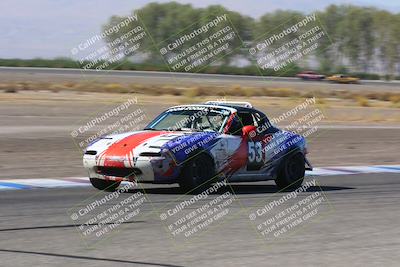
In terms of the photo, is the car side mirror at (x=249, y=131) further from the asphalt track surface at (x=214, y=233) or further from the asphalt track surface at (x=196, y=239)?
the asphalt track surface at (x=196, y=239)

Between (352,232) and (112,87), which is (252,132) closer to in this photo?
(352,232)

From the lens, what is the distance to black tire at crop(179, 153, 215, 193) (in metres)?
11.6

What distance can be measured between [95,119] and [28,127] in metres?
4.30

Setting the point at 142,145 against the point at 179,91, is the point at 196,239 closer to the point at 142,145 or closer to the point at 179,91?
the point at 142,145

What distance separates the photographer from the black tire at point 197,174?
38.0 feet

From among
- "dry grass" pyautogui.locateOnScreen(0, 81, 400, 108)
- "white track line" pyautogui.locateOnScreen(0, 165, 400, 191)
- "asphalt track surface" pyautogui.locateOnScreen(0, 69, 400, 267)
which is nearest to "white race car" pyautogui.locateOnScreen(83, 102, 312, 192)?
"asphalt track surface" pyautogui.locateOnScreen(0, 69, 400, 267)

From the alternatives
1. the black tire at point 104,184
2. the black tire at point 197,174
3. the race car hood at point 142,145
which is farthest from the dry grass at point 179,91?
the black tire at point 197,174

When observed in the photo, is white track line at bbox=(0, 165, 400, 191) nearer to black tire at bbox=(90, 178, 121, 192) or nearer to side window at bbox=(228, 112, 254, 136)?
black tire at bbox=(90, 178, 121, 192)

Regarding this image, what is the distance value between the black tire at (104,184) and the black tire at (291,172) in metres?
2.74

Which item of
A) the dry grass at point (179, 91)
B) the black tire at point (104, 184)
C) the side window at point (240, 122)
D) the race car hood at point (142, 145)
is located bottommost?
the dry grass at point (179, 91)

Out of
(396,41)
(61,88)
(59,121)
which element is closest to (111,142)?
(59,121)

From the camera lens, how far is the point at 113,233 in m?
8.52

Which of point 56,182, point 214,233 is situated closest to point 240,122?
point 56,182

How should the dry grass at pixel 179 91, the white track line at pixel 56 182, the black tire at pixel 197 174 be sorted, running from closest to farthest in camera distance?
the black tire at pixel 197 174
the white track line at pixel 56 182
the dry grass at pixel 179 91
